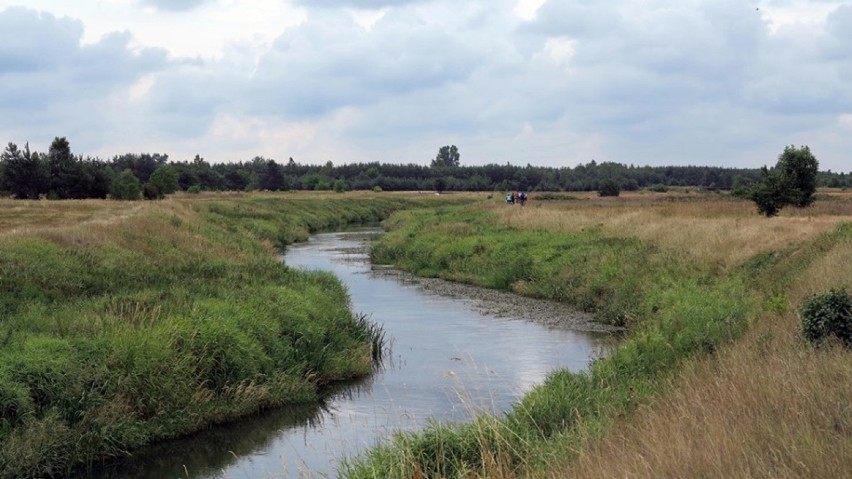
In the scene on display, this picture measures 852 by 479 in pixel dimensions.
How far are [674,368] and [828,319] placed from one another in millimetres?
2726

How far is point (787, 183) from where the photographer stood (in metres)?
41.6

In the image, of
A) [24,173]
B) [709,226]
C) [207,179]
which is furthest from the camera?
[207,179]

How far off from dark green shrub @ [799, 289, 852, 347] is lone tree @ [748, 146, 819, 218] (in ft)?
96.2

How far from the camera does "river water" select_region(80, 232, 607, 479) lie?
534 inches

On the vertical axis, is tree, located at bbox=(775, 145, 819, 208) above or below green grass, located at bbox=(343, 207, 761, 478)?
above

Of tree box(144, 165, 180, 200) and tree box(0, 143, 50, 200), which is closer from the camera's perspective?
tree box(0, 143, 50, 200)

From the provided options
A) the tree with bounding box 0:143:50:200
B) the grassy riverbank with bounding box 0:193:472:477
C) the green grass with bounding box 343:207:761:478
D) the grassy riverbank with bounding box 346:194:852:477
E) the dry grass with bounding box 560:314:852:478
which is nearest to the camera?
the dry grass with bounding box 560:314:852:478

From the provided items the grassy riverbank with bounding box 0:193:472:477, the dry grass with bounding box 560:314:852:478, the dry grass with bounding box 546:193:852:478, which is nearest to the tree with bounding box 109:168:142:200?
the grassy riverbank with bounding box 0:193:472:477

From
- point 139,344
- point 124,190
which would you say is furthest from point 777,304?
point 124,190

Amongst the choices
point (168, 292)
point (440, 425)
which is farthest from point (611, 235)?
point (440, 425)

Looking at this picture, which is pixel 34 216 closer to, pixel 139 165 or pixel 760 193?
pixel 760 193

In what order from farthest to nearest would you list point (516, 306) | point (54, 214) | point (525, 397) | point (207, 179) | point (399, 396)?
point (207, 179)
point (54, 214)
point (516, 306)
point (399, 396)
point (525, 397)

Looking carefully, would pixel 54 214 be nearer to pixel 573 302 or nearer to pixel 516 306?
pixel 516 306

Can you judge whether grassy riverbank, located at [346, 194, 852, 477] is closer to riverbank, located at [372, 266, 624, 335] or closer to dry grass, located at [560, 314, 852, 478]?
dry grass, located at [560, 314, 852, 478]
